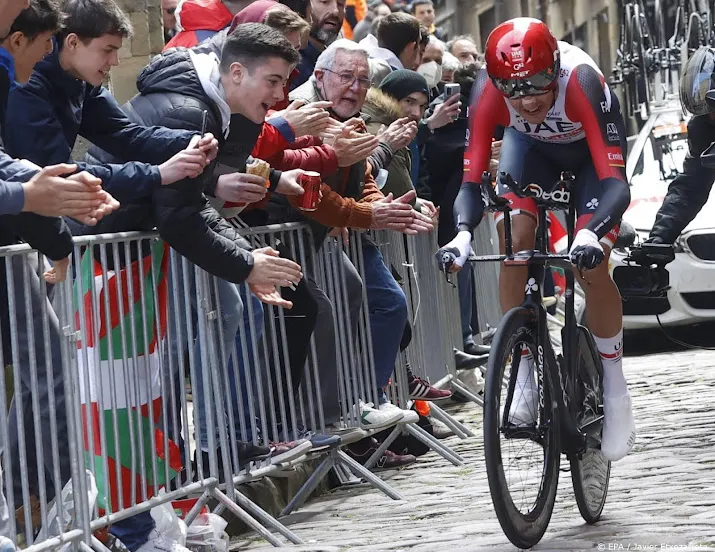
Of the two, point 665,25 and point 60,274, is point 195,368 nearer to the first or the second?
point 60,274

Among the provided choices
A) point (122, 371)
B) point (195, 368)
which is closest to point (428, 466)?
point (195, 368)

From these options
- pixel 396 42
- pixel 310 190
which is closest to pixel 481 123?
pixel 310 190

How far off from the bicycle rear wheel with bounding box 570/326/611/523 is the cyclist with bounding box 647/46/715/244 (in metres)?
2.17

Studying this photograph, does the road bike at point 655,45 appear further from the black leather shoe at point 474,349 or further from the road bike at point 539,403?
the road bike at point 539,403

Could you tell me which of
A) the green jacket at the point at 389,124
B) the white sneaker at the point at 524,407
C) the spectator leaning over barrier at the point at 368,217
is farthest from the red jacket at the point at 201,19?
the white sneaker at the point at 524,407

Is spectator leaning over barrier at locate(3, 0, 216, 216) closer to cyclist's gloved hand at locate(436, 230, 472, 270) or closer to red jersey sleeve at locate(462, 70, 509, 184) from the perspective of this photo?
cyclist's gloved hand at locate(436, 230, 472, 270)

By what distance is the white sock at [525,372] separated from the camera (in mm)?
6305

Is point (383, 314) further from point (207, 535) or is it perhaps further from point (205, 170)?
point (205, 170)

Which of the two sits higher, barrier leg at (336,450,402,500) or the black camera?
the black camera

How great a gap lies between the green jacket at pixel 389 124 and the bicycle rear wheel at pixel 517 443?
10.5 ft

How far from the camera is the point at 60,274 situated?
570 centimetres

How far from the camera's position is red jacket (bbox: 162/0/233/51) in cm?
853

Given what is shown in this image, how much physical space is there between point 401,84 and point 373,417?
2.40 metres

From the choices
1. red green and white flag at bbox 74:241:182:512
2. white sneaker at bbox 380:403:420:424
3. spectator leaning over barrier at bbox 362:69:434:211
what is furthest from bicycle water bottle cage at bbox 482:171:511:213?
spectator leaning over barrier at bbox 362:69:434:211
